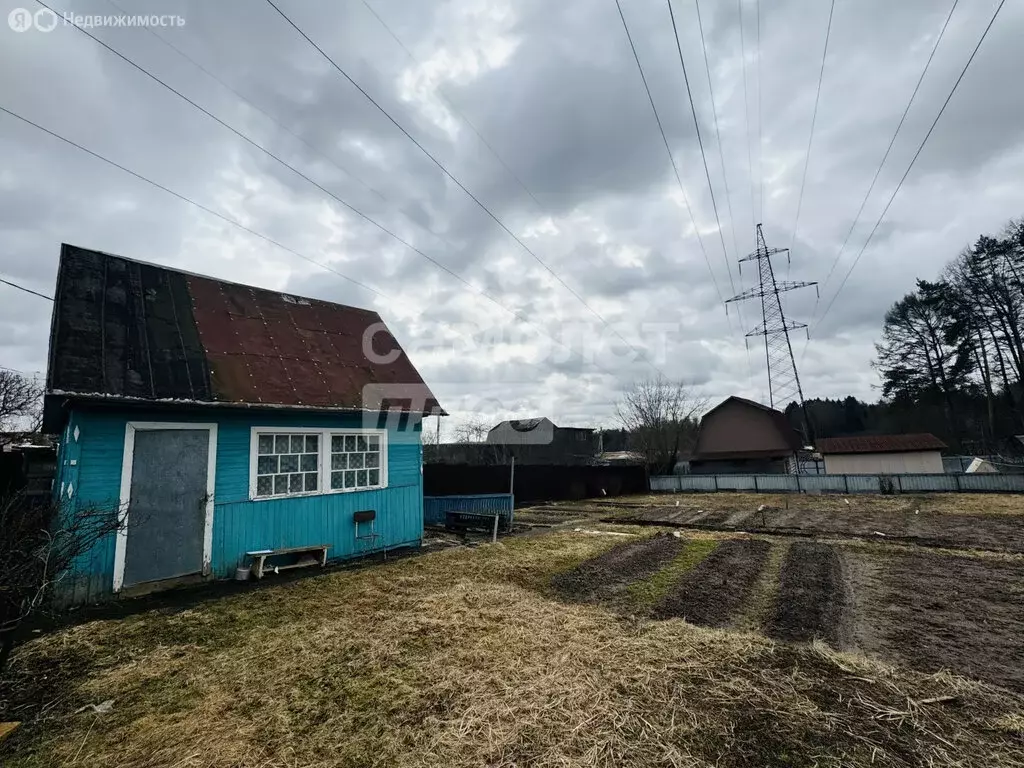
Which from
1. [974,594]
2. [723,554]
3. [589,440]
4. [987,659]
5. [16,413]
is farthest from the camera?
[589,440]

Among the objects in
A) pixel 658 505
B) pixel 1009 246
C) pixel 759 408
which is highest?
pixel 1009 246

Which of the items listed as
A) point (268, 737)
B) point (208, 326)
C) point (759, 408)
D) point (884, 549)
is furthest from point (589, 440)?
point (268, 737)

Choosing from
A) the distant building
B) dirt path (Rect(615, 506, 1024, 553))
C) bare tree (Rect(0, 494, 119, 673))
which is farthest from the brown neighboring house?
bare tree (Rect(0, 494, 119, 673))

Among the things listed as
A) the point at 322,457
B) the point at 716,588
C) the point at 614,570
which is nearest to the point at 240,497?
the point at 322,457

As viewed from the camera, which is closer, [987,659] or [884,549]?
[987,659]

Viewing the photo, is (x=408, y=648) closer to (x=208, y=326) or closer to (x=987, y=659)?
(x=987, y=659)

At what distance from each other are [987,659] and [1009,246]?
126 ft

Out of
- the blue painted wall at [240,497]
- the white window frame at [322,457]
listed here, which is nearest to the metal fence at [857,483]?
the blue painted wall at [240,497]

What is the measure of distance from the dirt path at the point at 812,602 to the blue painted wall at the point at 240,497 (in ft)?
21.6

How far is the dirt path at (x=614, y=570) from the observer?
19.5 feet

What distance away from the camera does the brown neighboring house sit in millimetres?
29391

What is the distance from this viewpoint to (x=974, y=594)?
5.73m

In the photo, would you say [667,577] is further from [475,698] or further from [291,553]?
[291,553]

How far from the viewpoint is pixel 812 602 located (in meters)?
5.39
